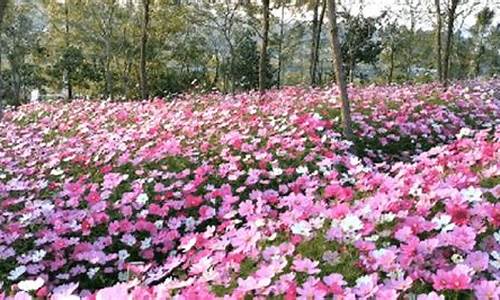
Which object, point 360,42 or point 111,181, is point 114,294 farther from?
point 360,42

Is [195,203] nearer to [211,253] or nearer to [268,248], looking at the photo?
[211,253]

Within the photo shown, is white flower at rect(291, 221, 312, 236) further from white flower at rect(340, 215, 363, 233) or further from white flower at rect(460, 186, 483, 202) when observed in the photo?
white flower at rect(460, 186, 483, 202)

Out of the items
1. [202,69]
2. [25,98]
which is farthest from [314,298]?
[25,98]

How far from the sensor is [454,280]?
2.75 meters

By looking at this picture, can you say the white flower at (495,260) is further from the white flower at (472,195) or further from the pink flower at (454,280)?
the white flower at (472,195)

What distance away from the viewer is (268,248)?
3.58 metres

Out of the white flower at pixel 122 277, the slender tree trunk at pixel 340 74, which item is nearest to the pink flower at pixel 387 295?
the white flower at pixel 122 277

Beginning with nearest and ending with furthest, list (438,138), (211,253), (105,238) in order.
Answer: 1. (211,253)
2. (105,238)
3. (438,138)

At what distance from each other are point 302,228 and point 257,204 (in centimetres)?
109

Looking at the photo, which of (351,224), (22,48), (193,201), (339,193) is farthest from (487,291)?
(22,48)

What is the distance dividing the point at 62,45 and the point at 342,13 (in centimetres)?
1746

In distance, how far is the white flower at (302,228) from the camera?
3678 mm

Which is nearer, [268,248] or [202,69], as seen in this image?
[268,248]

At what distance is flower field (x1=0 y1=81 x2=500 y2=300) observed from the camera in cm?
315
